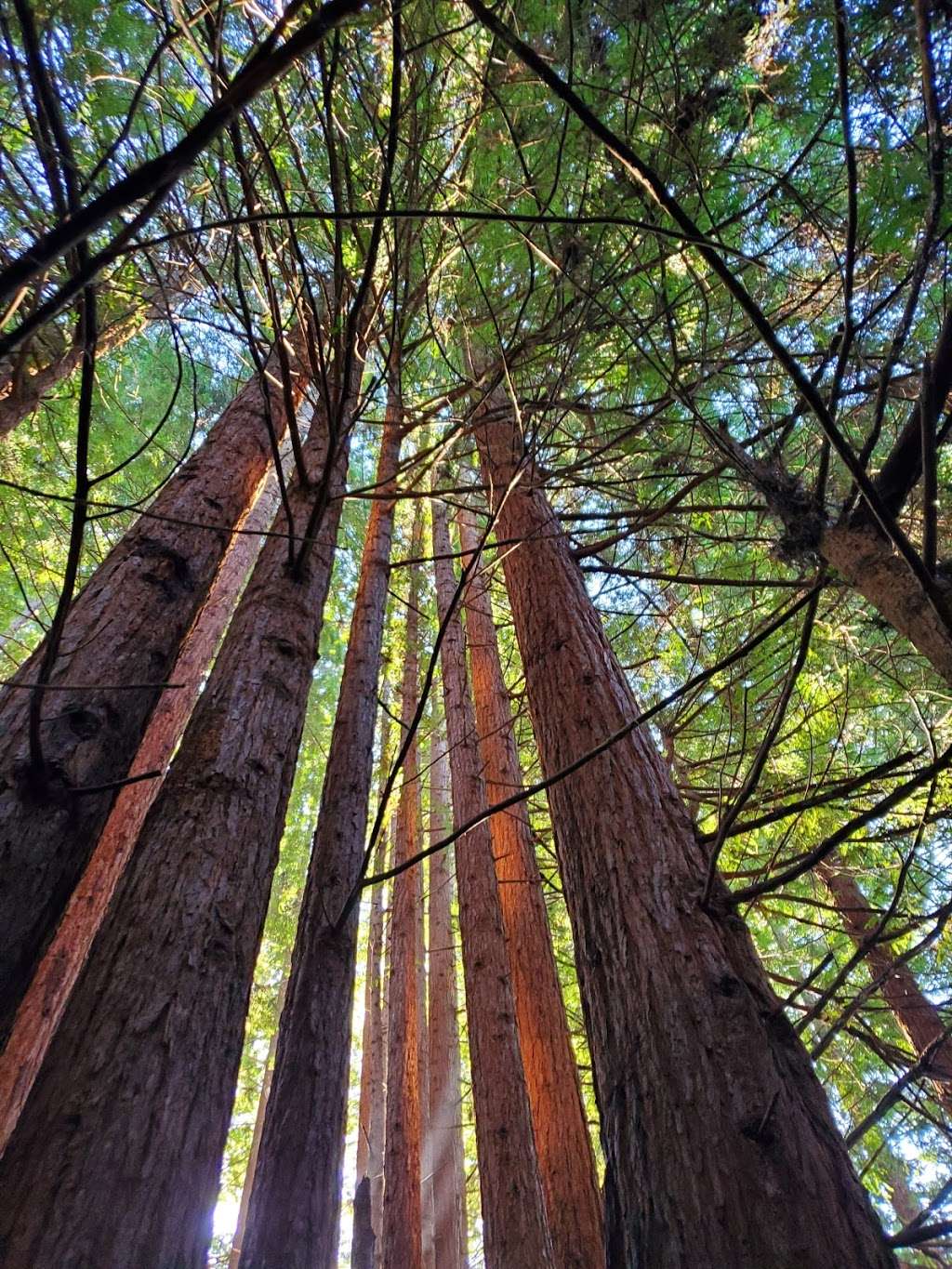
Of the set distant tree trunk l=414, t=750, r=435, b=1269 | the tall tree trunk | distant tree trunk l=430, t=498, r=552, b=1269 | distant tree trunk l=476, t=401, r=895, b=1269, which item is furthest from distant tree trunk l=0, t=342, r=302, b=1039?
distant tree trunk l=414, t=750, r=435, b=1269

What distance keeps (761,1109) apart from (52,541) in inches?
257

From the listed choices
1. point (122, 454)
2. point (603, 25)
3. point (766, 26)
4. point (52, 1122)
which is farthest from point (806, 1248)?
point (122, 454)

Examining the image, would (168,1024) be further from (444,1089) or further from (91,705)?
(444,1089)

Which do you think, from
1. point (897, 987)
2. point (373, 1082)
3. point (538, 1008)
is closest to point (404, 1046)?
point (538, 1008)

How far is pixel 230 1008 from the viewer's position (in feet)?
4.38

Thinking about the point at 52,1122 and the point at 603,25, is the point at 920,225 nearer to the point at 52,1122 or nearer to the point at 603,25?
the point at 603,25

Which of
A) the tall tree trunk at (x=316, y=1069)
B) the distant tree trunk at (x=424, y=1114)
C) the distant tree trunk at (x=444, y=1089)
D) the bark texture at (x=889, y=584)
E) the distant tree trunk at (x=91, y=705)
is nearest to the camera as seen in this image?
the distant tree trunk at (x=91, y=705)

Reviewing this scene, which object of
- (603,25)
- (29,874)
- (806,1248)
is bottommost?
(806,1248)

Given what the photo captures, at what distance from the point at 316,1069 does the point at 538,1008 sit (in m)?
2.70

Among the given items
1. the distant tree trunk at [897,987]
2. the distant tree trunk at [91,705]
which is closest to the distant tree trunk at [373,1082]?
the distant tree trunk at [897,987]

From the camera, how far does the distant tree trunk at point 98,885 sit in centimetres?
285

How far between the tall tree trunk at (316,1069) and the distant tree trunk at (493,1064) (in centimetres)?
88

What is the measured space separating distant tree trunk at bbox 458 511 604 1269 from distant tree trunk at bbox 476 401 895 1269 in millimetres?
775

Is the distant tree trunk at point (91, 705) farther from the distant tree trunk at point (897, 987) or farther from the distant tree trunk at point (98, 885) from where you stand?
the distant tree trunk at point (897, 987)
